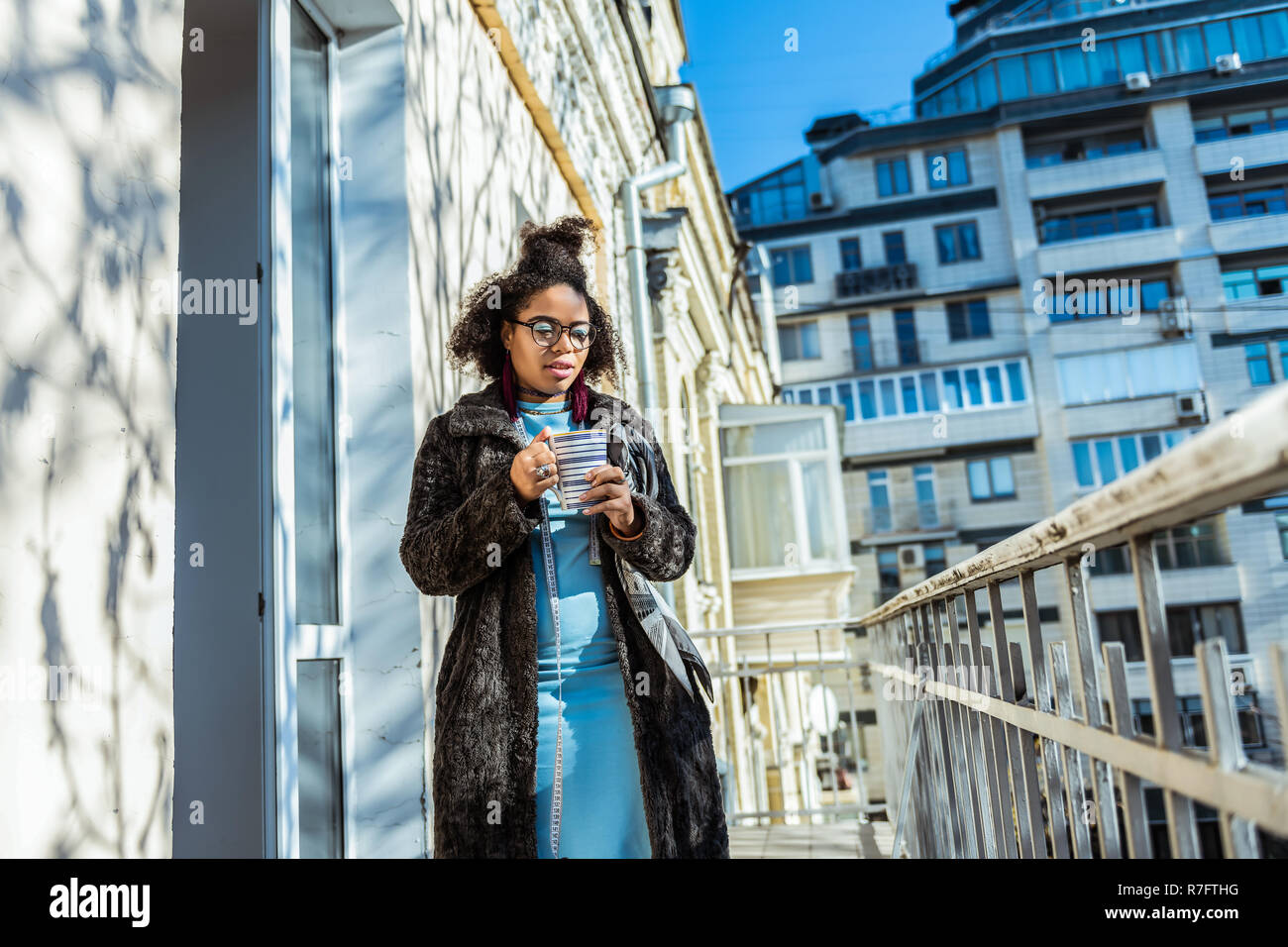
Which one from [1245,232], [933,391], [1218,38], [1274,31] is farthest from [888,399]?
[1274,31]

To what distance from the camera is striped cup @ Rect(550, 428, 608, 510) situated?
1.80 metres

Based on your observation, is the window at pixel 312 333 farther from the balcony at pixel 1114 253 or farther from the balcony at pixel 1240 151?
the balcony at pixel 1240 151

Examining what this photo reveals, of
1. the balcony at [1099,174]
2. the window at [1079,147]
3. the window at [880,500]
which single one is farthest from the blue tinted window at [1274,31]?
the window at [880,500]

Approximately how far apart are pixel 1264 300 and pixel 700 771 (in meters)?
46.0

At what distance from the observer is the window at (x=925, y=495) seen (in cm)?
3791

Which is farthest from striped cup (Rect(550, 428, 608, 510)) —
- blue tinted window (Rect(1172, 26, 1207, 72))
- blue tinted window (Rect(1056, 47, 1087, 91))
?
blue tinted window (Rect(1172, 26, 1207, 72))

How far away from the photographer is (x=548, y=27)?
609cm

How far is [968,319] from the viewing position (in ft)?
131

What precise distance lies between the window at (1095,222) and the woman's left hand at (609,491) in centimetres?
4300

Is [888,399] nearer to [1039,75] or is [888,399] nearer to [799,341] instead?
[799,341]

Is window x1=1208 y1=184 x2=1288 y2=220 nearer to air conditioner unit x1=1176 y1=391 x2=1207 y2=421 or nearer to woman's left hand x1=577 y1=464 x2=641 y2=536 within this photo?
air conditioner unit x1=1176 y1=391 x2=1207 y2=421

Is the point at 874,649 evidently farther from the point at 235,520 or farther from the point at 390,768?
the point at 235,520

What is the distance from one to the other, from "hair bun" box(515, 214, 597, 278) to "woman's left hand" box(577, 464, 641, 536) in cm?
59
